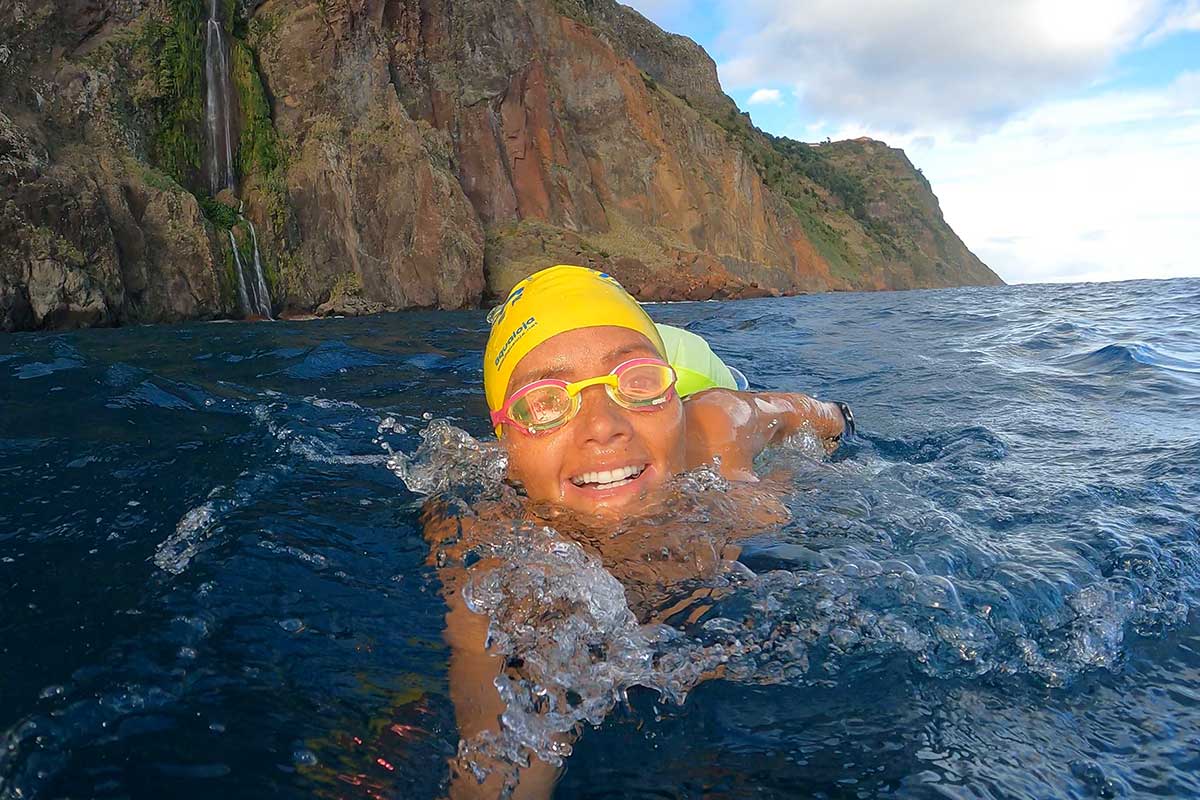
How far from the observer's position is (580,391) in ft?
9.81

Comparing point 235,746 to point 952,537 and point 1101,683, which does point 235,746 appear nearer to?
point 1101,683

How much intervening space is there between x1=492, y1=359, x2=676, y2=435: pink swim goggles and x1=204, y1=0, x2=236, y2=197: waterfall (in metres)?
23.3

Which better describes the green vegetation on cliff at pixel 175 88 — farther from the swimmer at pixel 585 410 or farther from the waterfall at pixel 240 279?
the swimmer at pixel 585 410

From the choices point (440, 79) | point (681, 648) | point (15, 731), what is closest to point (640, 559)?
point (681, 648)

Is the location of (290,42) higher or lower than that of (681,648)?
higher

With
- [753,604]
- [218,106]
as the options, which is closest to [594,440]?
[753,604]

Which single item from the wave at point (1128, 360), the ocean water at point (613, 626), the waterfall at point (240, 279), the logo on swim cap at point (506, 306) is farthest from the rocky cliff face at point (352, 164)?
the wave at point (1128, 360)

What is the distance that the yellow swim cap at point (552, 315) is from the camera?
3.22m

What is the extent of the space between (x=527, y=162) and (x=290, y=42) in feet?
40.7

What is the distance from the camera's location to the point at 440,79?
32594mm

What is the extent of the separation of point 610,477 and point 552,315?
0.75 m

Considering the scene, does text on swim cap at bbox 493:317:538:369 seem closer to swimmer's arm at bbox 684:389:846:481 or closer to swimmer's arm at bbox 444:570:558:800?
swimmer's arm at bbox 684:389:846:481

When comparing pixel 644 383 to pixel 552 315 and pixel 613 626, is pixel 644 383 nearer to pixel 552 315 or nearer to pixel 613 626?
pixel 552 315

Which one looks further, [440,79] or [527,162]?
[527,162]
